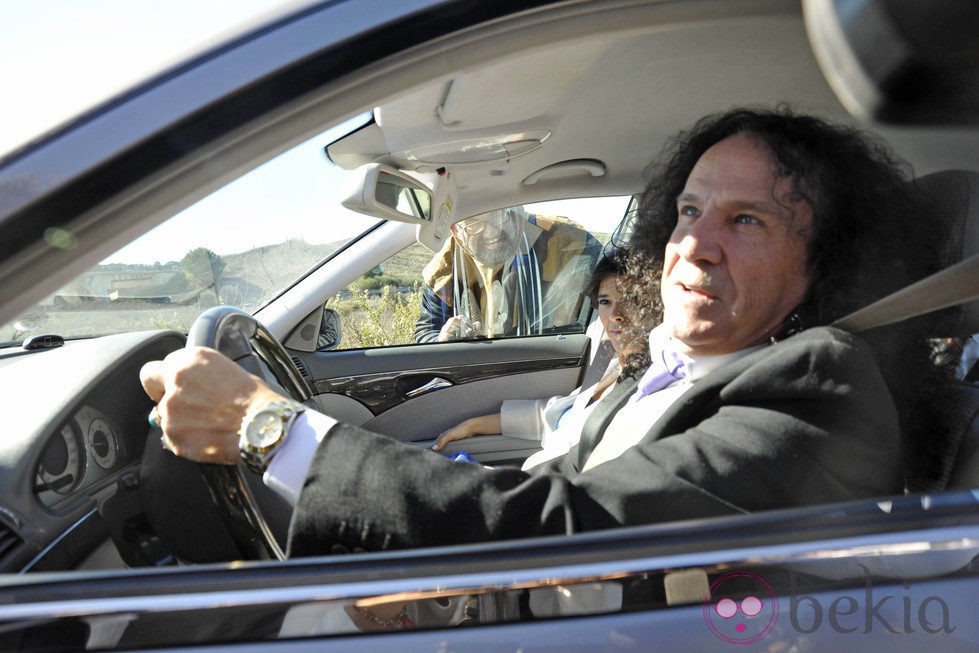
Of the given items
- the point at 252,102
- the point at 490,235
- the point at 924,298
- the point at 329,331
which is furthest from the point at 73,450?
the point at 490,235

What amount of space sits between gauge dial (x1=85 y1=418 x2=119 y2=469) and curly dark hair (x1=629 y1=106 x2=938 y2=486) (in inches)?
54.6

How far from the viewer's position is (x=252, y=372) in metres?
1.59

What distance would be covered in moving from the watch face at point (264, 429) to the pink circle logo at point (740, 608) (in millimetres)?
676

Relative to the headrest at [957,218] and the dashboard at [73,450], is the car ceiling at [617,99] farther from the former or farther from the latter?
the dashboard at [73,450]

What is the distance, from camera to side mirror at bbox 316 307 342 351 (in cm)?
324

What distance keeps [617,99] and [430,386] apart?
1.52 m

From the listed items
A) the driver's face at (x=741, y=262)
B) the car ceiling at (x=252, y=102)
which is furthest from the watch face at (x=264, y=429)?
the driver's face at (x=741, y=262)

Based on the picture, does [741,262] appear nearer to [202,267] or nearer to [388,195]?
[202,267]

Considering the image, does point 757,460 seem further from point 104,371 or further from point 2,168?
point 104,371

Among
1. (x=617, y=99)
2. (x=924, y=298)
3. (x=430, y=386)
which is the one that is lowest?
(x=430, y=386)

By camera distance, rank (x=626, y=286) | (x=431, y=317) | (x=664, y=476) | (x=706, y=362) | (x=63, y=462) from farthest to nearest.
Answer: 1. (x=431, y=317)
2. (x=626, y=286)
3. (x=706, y=362)
4. (x=63, y=462)
5. (x=664, y=476)

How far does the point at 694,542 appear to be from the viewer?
0.86 m

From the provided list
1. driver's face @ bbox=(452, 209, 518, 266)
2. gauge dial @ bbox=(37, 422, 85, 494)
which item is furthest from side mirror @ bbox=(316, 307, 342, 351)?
gauge dial @ bbox=(37, 422, 85, 494)

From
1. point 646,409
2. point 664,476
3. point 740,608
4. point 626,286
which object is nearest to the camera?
point 740,608
